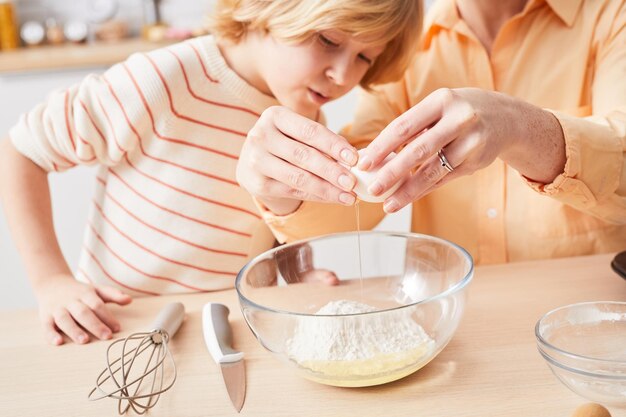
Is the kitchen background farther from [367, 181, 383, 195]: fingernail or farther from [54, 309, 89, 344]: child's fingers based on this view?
[367, 181, 383, 195]: fingernail

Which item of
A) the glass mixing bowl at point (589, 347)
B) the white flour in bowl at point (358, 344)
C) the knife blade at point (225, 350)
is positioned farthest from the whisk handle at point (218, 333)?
the glass mixing bowl at point (589, 347)

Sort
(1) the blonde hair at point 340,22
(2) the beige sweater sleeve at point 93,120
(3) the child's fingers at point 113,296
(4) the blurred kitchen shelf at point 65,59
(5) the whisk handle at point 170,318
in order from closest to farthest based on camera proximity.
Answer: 1. (5) the whisk handle at point 170,318
2. (3) the child's fingers at point 113,296
3. (1) the blonde hair at point 340,22
4. (2) the beige sweater sleeve at point 93,120
5. (4) the blurred kitchen shelf at point 65,59

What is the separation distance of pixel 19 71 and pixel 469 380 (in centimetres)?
223

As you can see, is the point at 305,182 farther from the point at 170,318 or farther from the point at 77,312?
the point at 77,312

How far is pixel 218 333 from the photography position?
2.91 ft

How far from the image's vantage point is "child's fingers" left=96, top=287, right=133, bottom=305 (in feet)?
3.39

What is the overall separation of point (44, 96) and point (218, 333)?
1.97m

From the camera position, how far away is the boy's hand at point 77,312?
95 centimetres

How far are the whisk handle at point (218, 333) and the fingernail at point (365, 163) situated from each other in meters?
0.26

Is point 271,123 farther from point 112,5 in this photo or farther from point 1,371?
point 112,5

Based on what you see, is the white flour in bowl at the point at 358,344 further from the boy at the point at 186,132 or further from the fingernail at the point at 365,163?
the boy at the point at 186,132

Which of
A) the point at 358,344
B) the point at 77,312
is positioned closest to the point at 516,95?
the point at 358,344

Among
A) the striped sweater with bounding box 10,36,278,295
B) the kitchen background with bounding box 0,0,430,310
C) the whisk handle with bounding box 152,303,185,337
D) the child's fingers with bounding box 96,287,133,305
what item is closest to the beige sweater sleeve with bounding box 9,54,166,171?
the striped sweater with bounding box 10,36,278,295

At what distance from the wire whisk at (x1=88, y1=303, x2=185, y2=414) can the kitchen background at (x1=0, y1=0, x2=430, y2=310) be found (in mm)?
1741
